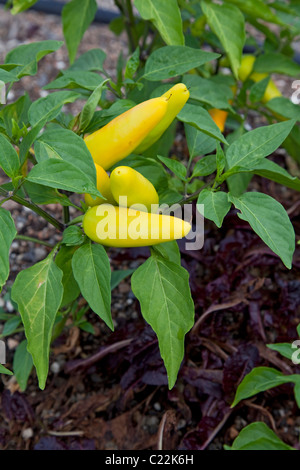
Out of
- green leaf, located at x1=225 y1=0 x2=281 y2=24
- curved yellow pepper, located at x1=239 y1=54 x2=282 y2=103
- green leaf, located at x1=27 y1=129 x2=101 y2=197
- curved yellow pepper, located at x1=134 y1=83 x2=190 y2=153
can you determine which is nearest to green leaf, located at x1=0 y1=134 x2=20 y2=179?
green leaf, located at x1=27 y1=129 x2=101 y2=197

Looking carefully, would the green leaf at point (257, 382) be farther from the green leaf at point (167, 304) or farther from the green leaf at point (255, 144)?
the green leaf at point (255, 144)

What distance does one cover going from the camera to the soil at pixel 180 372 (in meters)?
1.40

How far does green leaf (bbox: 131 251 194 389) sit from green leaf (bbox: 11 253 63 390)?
16 cm

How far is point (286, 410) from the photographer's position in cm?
149

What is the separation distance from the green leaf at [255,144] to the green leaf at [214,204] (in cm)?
10

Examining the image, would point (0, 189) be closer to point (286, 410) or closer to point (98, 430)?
point (98, 430)

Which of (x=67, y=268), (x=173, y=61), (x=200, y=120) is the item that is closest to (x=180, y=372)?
(x=67, y=268)

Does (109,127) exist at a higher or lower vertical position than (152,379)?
higher

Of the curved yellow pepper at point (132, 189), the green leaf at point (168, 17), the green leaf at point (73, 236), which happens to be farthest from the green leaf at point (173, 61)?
the green leaf at point (73, 236)

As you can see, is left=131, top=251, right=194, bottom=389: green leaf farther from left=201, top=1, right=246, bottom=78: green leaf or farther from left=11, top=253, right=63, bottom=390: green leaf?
left=201, top=1, right=246, bottom=78: green leaf

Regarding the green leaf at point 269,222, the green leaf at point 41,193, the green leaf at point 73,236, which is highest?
the green leaf at point 269,222

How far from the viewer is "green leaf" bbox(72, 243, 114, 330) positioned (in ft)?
3.21
